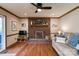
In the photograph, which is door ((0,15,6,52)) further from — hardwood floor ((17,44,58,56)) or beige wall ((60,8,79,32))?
beige wall ((60,8,79,32))

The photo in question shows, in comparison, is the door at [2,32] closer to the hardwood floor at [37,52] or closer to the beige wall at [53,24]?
the hardwood floor at [37,52]

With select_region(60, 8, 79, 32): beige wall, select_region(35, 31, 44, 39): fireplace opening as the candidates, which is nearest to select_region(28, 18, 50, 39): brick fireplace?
select_region(35, 31, 44, 39): fireplace opening

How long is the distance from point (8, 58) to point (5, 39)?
5.02 m

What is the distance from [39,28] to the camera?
964 cm

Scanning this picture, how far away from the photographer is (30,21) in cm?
959

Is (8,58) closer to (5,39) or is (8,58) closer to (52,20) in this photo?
(5,39)

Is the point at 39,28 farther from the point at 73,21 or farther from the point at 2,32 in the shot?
the point at 2,32

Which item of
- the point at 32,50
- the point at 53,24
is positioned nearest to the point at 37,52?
the point at 32,50

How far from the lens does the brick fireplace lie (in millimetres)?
9562

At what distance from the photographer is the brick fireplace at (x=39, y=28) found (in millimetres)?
9562

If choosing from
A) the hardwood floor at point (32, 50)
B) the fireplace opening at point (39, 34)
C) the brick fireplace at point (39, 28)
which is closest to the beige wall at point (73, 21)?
the hardwood floor at point (32, 50)

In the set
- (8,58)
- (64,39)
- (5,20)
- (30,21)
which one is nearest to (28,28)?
(30,21)

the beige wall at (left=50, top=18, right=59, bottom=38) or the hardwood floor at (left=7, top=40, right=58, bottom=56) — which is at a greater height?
the beige wall at (left=50, top=18, right=59, bottom=38)

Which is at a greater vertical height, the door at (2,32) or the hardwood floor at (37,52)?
the door at (2,32)
